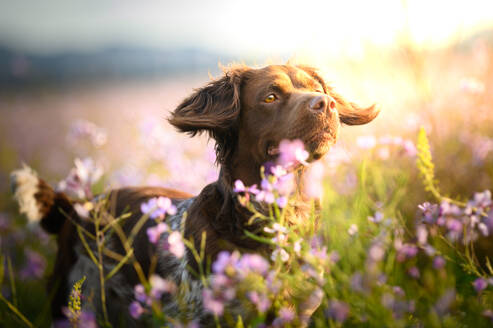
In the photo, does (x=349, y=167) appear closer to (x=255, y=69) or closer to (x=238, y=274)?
(x=255, y=69)

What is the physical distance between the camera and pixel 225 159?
2.91m

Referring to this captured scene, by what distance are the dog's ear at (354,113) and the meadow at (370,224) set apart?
240 mm

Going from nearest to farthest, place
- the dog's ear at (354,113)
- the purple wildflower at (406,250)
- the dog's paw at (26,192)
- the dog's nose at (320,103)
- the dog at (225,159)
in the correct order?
1. the purple wildflower at (406,250)
2. the dog's nose at (320,103)
3. the dog at (225,159)
4. the dog's ear at (354,113)
5. the dog's paw at (26,192)

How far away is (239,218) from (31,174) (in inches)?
82.3

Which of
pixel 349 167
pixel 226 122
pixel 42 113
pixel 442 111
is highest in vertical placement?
pixel 226 122

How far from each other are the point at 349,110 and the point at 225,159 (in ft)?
3.68

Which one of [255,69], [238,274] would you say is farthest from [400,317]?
[255,69]

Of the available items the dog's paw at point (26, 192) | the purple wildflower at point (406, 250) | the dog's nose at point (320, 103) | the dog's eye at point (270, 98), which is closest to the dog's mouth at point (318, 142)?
the dog's nose at point (320, 103)

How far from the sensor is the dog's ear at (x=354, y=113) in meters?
3.19

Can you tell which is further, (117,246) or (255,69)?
(117,246)

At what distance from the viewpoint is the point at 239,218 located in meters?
2.72

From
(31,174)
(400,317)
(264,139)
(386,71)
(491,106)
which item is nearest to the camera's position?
(400,317)

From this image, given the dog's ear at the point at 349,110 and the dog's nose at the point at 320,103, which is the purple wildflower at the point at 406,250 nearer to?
the dog's nose at the point at 320,103

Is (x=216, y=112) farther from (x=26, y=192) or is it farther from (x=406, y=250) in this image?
Answer: (x=26, y=192)
